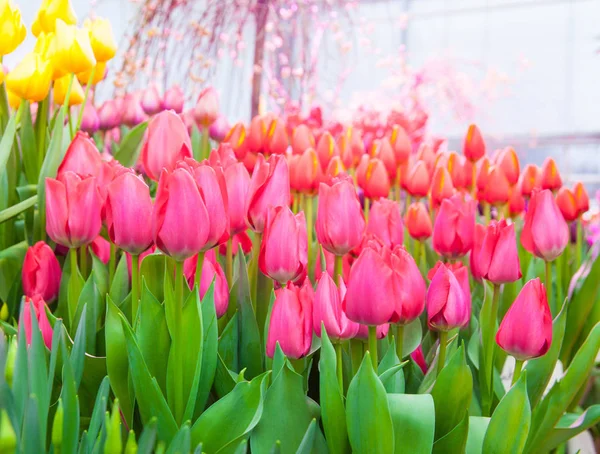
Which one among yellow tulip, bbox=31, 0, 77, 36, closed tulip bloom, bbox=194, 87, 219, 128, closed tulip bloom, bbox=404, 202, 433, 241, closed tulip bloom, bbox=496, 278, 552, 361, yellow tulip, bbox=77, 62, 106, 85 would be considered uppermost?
yellow tulip, bbox=31, 0, 77, 36

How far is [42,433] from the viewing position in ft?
1.15

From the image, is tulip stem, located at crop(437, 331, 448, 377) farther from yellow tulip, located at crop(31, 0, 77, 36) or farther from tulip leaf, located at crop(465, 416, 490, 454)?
yellow tulip, located at crop(31, 0, 77, 36)

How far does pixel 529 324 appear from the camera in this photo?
45 centimetres

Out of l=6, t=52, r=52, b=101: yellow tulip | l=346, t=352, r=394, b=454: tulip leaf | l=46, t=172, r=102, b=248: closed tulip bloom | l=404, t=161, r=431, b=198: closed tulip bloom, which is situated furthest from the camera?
l=404, t=161, r=431, b=198: closed tulip bloom

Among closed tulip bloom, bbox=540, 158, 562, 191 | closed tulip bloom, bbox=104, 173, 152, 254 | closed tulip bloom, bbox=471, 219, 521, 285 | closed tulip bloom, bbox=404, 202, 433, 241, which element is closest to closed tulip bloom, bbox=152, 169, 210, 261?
closed tulip bloom, bbox=104, 173, 152, 254

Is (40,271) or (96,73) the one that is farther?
(96,73)

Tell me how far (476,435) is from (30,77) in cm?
48

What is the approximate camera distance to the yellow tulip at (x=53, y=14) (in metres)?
0.68

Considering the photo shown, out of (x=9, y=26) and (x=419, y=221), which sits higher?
(x=9, y=26)

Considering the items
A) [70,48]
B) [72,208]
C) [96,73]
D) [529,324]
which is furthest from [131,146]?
[529,324]

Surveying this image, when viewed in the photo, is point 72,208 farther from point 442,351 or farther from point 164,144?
point 442,351

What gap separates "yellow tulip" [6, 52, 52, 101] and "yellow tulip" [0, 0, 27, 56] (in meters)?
0.02

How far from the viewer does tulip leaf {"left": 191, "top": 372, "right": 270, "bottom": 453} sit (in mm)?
405

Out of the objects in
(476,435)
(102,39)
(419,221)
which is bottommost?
(476,435)
